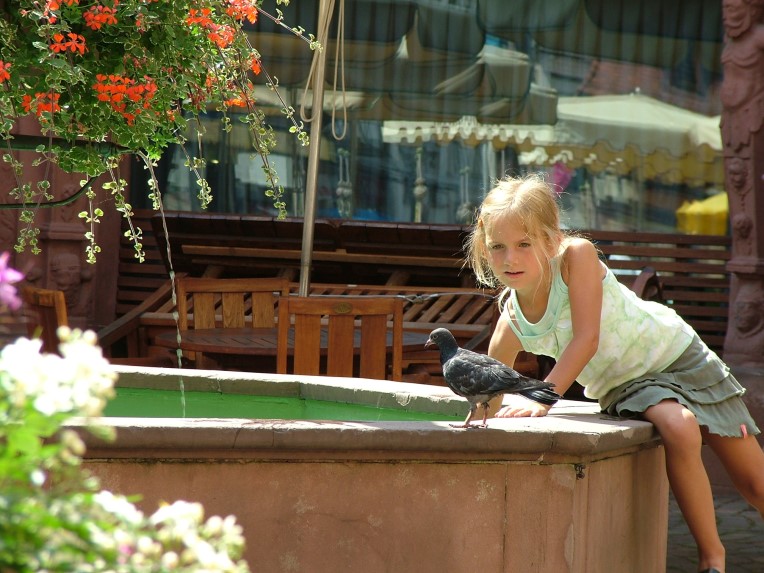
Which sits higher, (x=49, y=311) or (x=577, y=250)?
(x=577, y=250)

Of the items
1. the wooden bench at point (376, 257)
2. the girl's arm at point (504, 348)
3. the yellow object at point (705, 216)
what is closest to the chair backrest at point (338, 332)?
the girl's arm at point (504, 348)

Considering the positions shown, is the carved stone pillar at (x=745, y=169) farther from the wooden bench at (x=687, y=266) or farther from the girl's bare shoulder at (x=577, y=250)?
the girl's bare shoulder at (x=577, y=250)

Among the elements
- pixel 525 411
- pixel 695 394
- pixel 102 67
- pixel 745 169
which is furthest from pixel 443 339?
pixel 745 169

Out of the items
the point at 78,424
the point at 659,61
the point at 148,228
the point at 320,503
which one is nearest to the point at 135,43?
the point at 78,424

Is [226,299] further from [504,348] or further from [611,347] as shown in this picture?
[611,347]

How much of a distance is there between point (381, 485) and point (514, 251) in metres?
0.81

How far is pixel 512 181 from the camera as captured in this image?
10.5 feet

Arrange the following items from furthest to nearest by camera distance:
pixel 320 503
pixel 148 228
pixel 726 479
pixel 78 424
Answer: pixel 148 228
pixel 726 479
pixel 320 503
pixel 78 424

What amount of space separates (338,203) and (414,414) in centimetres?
600

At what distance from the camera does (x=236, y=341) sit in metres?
5.45

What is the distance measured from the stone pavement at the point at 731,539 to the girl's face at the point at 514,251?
7.33 feet

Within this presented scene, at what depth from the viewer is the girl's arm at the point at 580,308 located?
3.03 m

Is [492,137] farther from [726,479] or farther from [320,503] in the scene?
[320,503]

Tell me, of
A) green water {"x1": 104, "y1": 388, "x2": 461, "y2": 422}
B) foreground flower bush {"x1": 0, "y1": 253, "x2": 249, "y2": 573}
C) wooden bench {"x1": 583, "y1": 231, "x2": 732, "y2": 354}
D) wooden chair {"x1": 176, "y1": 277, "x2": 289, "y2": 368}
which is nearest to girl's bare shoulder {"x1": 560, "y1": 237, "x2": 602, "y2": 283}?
green water {"x1": 104, "y1": 388, "x2": 461, "y2": 422}
